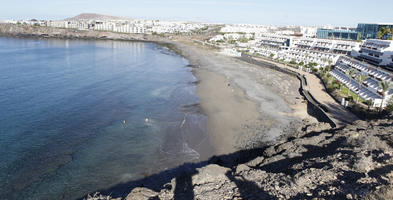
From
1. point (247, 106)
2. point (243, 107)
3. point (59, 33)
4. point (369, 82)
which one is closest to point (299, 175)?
point (243, 107)

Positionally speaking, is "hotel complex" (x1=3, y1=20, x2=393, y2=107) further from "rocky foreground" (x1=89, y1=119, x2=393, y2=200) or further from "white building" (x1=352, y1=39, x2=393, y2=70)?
"rocky foreground" (x1=89, y1=119, x2=393, y2=200)

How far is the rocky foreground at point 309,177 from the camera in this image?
1137 centimetres

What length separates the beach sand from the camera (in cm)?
Result: 2325

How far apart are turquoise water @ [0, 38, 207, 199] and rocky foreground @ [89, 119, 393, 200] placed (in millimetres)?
3578

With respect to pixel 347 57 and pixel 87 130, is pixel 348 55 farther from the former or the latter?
pixel 87 130

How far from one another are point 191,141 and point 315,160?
10.7 meters

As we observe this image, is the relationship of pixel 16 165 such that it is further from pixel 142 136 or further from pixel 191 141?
pixel 191 141

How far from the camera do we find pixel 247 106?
31.4 metres

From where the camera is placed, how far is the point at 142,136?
2370cm

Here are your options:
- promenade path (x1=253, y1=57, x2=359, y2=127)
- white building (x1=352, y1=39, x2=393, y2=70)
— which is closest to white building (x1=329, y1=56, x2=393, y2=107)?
promenade path (x1=253, y1=57, x2=359, y2=127)

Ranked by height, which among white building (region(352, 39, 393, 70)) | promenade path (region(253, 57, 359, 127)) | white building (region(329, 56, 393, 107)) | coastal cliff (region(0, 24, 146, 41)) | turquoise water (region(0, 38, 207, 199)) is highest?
coastal cliff (region(0, 24, 146, 41))

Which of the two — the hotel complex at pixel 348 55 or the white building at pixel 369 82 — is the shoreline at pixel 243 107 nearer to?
the white building at pixel 369 82

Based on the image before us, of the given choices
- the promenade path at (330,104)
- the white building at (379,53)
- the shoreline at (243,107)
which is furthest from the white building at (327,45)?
the promenade path at (330,104)

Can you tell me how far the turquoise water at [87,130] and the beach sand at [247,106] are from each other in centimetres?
215
